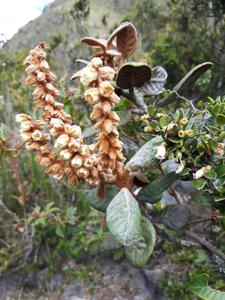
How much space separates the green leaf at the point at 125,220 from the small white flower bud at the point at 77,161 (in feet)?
0.47

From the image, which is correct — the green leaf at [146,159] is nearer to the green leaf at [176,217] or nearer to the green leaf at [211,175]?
the green leaf at [211,175]

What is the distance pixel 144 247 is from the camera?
1020mm

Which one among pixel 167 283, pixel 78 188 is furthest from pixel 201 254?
pixel 78 188

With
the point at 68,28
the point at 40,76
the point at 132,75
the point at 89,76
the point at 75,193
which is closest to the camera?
the point at 89,76

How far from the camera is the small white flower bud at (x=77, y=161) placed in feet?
2.51

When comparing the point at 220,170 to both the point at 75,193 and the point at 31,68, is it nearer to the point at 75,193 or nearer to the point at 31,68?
the point at 31,68

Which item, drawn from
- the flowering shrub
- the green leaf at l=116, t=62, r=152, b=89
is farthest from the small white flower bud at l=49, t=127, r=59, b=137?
the green leaf at l=116, t=62, r=152, b=89

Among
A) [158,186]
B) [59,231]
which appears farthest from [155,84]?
[59,231]

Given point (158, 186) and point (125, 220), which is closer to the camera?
point (125, 220)

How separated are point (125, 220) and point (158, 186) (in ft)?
0.66

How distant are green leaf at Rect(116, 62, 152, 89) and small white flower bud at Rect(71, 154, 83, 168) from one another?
27 cm

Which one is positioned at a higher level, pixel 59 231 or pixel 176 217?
pixel 176 217

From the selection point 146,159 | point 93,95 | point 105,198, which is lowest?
point 105,198

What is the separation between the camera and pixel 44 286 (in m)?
2.29
